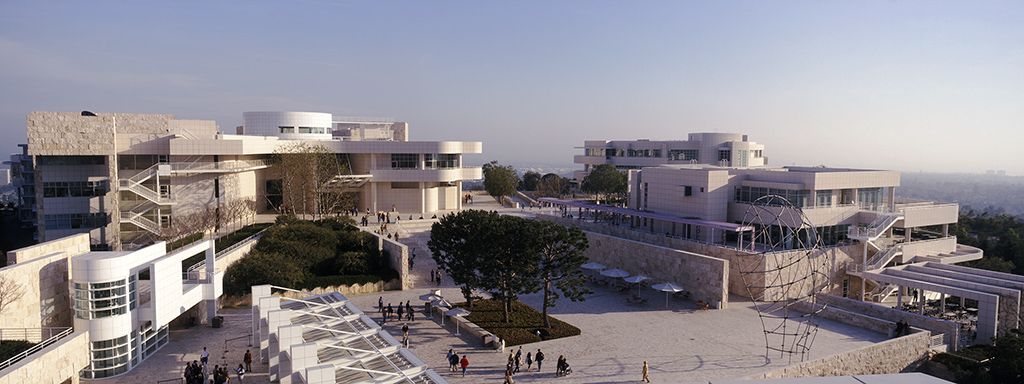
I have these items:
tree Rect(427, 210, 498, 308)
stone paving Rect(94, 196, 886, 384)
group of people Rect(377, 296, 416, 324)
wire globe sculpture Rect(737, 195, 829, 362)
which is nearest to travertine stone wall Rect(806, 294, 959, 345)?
wire globe sculpture Rect(737, 195, 829, 362)

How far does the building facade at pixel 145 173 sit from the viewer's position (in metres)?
A: 47.4

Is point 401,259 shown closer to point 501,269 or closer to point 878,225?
point 501,269

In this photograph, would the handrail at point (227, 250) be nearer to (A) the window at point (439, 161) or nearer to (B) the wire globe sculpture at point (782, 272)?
(A) the window at point (439, 161)

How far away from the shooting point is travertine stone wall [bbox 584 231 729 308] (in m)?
38.4

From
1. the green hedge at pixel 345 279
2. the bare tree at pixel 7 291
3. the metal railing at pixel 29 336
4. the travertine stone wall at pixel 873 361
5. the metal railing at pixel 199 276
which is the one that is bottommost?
the travertine stone wall at pixel 873 361

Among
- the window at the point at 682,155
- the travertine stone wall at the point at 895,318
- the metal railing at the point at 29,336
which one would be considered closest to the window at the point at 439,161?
the travertine stone wall at the point at 895,318

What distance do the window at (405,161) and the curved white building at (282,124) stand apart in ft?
50.0

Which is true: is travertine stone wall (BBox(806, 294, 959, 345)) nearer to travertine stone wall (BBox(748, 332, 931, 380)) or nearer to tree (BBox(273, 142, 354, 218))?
travertine stone wall (BBox(748, 332, 931, 380))

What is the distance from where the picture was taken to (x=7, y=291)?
23578mm

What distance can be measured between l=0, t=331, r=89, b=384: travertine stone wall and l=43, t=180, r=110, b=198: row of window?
29420mm

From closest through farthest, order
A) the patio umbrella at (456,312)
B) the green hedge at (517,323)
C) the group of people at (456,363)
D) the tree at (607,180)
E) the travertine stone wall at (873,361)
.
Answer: the group of people at (456,363), the travertine stone wall at (873,361), the green hedge at (517,323), the patio umbrella at (456,312), the tree at (607,180)

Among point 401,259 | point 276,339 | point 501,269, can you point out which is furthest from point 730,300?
point 276,339

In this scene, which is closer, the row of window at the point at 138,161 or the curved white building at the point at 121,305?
the curved white building at the point at 121,305

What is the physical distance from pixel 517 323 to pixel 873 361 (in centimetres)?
1952
